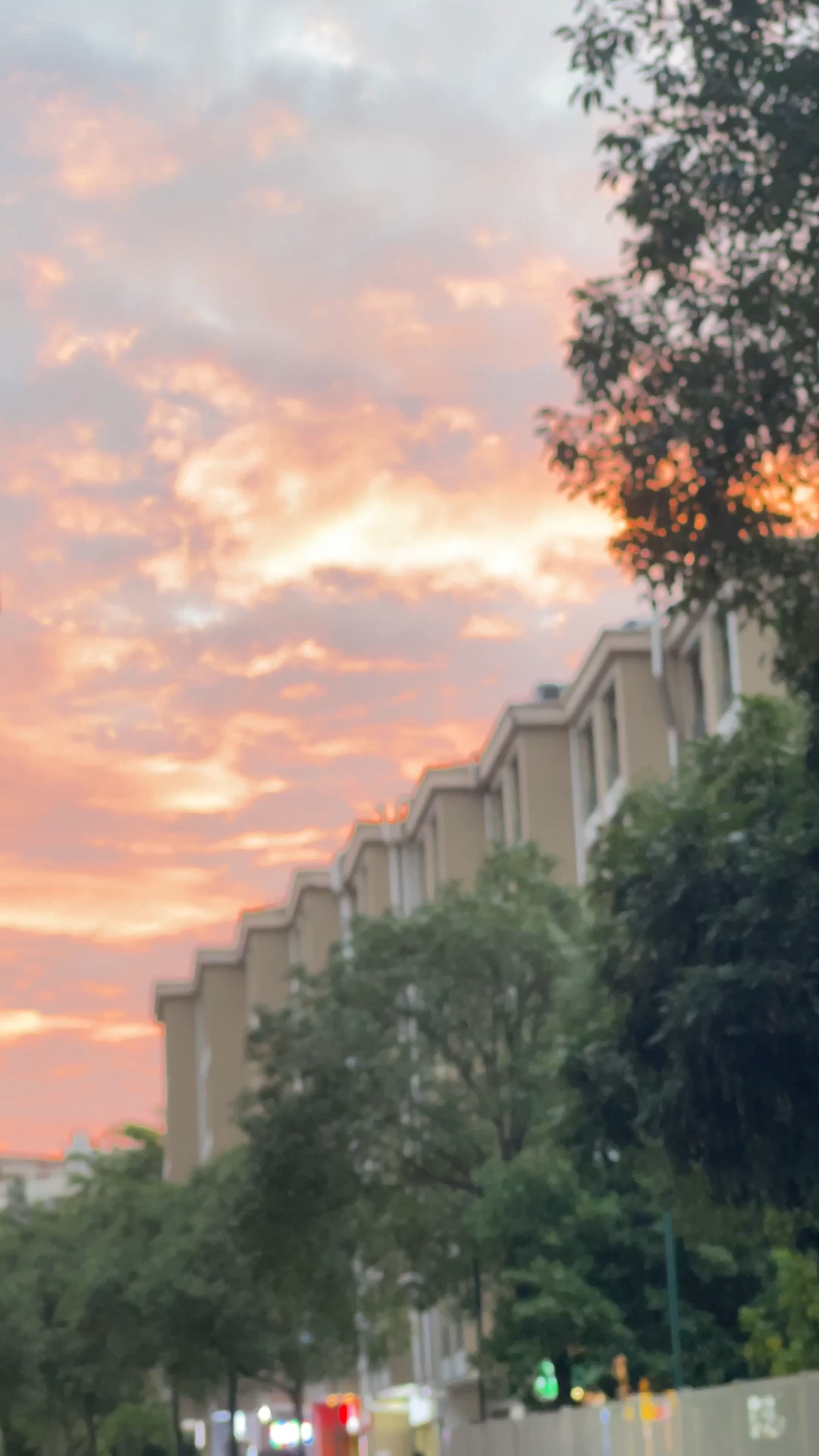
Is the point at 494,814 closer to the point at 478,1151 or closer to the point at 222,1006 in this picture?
the point at 478,1151

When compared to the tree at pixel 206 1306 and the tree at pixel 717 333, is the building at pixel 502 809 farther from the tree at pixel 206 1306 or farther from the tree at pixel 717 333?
the tree at pixel 717 333

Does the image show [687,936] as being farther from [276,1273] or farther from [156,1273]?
[156,1273]

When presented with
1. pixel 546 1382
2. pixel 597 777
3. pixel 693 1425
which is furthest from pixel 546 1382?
pixel 597 777

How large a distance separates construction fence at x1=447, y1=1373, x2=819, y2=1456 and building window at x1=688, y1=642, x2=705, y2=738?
92.7 feet

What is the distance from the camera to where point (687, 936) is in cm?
2269

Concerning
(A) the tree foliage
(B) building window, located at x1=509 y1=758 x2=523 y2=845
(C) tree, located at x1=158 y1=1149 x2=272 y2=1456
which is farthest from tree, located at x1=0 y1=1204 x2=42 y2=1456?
(A) the tree foliage

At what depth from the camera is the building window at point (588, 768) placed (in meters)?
69.6

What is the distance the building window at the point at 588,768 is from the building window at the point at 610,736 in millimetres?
1701

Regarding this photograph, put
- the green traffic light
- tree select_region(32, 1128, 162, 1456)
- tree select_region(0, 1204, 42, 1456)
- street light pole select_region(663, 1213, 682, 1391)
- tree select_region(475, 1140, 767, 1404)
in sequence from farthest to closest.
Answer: tree select_region(0, 1204, 42, 1456)
tree select_region(32, 1128, 162, 1456)
the green traffic light
tree select_region(475, 1140, 767, 1404)
street light pole select_region(663, 1213, 682, 1391)

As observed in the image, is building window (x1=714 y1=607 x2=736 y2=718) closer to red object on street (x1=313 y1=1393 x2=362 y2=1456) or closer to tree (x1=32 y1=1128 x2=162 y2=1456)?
tree (x1=32 y1=1128 x2=162 y2=1456)

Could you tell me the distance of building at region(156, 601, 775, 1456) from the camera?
61.0 m

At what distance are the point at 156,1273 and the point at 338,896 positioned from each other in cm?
4221

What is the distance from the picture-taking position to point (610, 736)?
67.5 metres

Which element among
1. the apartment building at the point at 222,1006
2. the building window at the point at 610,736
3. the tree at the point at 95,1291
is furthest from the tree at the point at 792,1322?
the apartment building at the point at 222,1006
